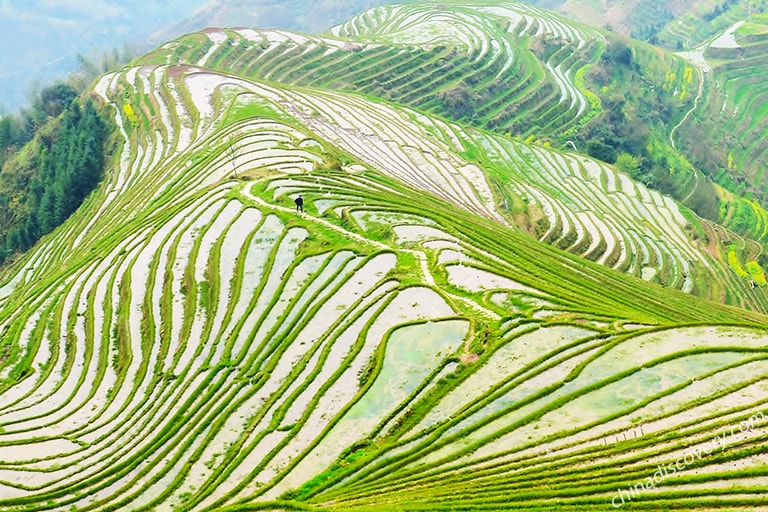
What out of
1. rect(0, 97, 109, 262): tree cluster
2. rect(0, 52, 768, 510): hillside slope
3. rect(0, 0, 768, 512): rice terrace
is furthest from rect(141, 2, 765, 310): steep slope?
rect(0, 97, 109, 262): tree cluster

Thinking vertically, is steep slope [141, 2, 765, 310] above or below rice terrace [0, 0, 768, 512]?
above

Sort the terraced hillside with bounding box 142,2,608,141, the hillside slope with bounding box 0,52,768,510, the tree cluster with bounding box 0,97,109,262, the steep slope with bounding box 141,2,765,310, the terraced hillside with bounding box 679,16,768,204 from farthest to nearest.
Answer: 1. the terraced hillside with bounding box 679,16,768,204
2. the terraced hillside with bounding box 142,2,608,141
3. the tree cluster with bounding box 0,97,109,262
4. the steep slope with bounding box 141,2,765,310
5. the hillside slope with bounding box 0,52,768,510

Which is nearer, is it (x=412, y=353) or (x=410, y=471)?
(x=410, y=471)

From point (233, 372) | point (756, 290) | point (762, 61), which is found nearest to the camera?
point (233, 372)

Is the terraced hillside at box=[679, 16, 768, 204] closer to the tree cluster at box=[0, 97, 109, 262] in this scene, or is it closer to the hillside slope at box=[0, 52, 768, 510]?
the hillside slope at box=[0, 52, 768, 510]

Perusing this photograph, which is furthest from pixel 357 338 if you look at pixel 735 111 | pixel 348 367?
pixel 735 111

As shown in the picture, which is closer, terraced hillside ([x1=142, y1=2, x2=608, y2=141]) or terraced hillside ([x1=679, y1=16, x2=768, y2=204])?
terraced hillside ([x1=142, y1=2, x2=608, y2=141])

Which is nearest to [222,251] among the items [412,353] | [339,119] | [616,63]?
[412,353]

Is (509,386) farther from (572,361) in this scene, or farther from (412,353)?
(412,353)

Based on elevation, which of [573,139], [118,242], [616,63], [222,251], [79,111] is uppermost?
[616,63]
